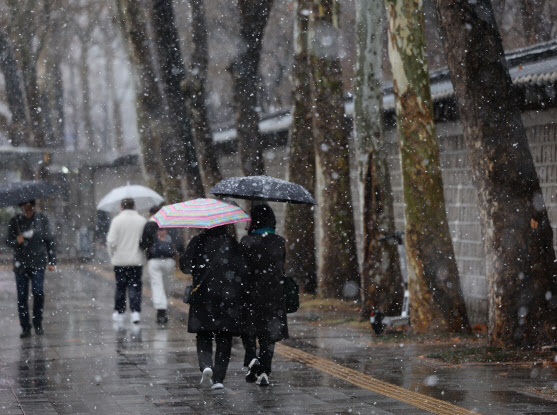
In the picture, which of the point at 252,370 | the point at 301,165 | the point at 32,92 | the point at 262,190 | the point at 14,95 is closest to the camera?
the point at 262,190

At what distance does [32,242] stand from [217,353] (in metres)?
4.92

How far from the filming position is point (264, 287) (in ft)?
28.6

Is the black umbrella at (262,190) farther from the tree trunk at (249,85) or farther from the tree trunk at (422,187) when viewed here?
the tree trunk at (249,85)

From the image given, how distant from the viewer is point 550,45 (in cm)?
1441

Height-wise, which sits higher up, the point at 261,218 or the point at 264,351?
the point at 261,218

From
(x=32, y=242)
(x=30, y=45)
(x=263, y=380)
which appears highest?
(x=30, y=45)

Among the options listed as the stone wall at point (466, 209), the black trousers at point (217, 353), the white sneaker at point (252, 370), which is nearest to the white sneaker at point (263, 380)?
the white sneaker at point (252, 370)

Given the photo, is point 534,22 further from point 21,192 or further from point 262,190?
point 262,190

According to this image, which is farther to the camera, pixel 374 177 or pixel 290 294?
pixel 374 177

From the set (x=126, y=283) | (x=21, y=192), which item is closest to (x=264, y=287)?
(x=21, y=192)

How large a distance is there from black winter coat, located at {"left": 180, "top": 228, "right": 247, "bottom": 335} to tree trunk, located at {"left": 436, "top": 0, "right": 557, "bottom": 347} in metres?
3.03

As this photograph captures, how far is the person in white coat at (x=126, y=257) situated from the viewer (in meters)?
14.1

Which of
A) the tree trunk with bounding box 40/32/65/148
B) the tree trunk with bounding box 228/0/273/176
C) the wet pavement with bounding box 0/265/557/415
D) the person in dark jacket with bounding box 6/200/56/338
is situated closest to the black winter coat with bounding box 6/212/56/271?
the person in dark jacket with bounding box 6/200/56/338

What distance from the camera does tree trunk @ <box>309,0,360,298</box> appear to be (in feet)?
51.8
